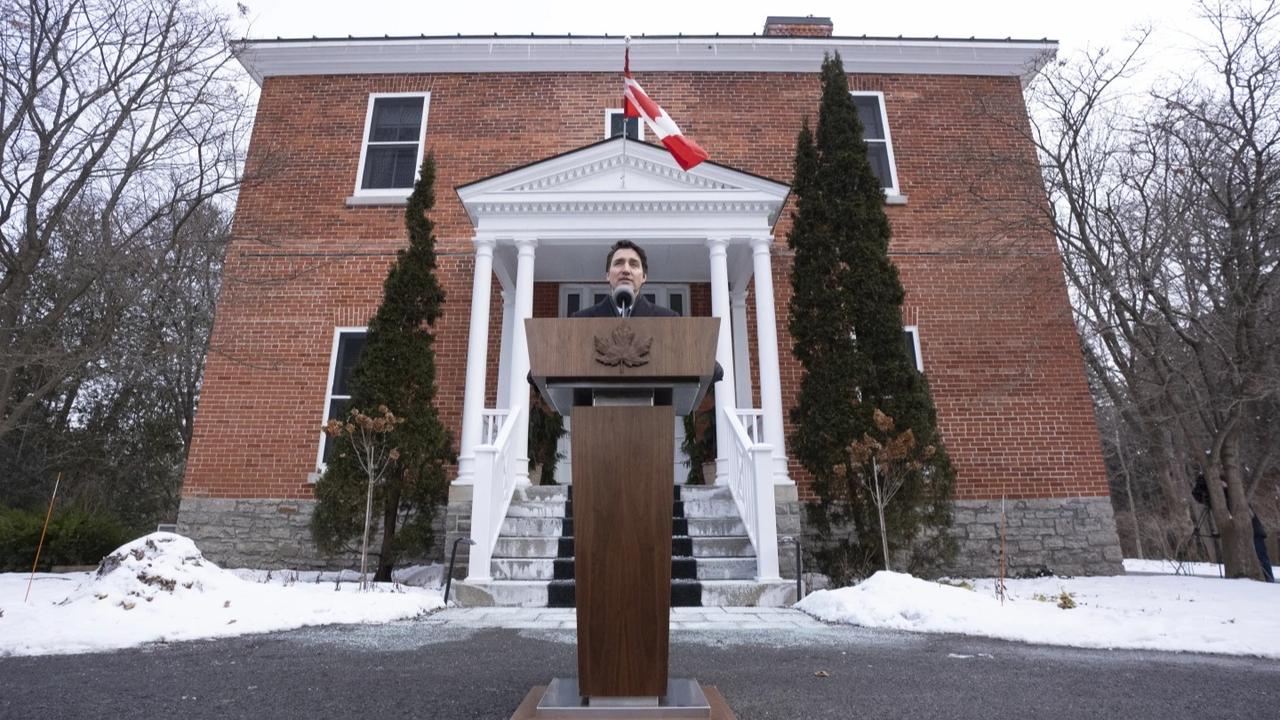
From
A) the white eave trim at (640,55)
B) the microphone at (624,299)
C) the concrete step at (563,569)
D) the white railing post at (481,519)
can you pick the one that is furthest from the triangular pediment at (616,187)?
the microphone at (624,299)

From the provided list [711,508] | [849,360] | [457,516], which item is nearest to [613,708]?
[711,508]

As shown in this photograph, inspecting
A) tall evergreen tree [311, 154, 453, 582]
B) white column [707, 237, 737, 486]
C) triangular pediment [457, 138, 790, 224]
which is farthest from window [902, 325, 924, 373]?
tall evergreen tree [311, 154, 453, 582]

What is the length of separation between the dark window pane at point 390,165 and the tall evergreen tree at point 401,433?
285 cm

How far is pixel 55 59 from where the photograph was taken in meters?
8.38

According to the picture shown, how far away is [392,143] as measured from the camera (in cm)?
1134

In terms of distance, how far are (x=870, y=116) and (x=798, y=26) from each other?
269 centimetres

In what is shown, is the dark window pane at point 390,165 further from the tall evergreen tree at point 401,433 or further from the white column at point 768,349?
the white column at point 768,349

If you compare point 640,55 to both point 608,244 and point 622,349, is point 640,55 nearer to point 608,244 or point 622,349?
point 608,244

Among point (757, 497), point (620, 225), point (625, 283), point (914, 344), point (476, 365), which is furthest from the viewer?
point (914, 344)

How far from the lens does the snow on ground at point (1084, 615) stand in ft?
12.9

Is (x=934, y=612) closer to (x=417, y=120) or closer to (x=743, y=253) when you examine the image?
(x=743, y=253)

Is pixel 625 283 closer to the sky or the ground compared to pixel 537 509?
closer to the sky

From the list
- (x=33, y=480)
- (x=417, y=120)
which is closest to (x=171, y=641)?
(x=417, y=120)

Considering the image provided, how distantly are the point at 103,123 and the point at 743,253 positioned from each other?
8.67m
